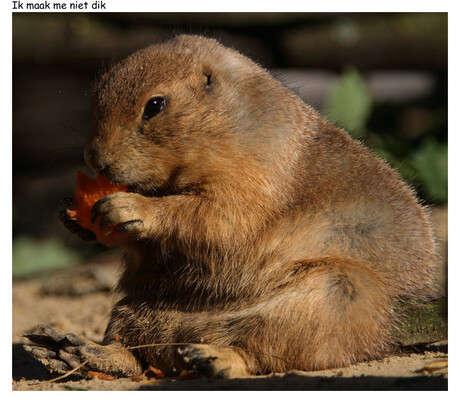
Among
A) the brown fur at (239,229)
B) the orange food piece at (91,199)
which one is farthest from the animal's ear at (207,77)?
the orange food piece at (91,199)

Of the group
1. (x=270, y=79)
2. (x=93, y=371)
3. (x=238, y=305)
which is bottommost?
(x=93, y=371)

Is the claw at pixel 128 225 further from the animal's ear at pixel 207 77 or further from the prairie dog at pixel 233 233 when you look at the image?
the animal's ear at pixel 207 77

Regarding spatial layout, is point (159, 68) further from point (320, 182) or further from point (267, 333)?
point (267, 333)

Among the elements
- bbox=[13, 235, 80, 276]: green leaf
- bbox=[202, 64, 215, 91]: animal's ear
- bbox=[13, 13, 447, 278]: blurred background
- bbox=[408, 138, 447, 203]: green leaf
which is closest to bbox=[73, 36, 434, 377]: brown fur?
bbox=[202, 64, 215, 91]: animal's ear

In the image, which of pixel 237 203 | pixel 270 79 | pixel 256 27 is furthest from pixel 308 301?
pixel 256 27

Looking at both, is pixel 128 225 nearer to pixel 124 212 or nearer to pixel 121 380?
pixel 124 212

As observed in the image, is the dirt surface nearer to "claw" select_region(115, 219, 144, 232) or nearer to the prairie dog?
the prairie dog
